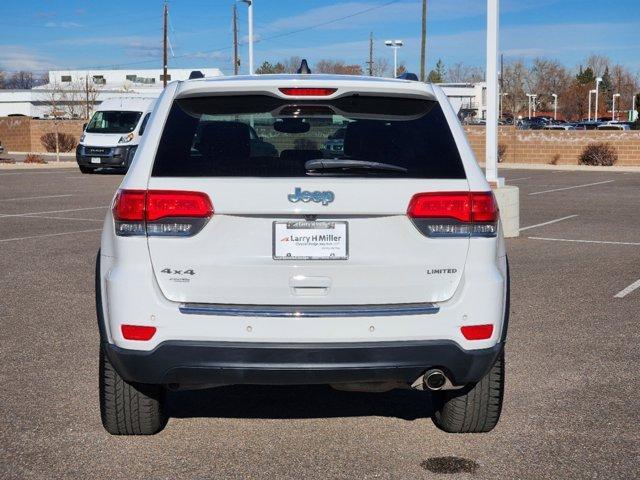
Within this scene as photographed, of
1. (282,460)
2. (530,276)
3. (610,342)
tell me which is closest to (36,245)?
(530,276)

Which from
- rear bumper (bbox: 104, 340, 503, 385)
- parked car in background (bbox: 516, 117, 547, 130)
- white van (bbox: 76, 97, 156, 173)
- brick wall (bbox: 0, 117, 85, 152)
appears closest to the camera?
rear bumper (bbox: 104, 340, 503, 385)

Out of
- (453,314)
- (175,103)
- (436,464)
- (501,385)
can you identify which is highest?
Answer: (175,103)

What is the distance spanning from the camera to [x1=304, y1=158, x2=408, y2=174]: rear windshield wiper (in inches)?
170

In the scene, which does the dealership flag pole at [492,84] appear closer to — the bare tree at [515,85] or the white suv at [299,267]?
the white suv at [299,267]

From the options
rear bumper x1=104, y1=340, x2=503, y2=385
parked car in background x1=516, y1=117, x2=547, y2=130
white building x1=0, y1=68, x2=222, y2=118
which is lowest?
rear bumper x1=104, y1=340, x2=503, y2=385

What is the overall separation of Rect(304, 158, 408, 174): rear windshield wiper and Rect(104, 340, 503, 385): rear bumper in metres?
0.77

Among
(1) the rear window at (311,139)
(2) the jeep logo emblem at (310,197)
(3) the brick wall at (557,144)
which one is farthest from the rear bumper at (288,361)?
(3) the brick wall at (557,144)

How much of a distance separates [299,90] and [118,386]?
1.68 metres

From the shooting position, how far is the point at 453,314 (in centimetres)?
432

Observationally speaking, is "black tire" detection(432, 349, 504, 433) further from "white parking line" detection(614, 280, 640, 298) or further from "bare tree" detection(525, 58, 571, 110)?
"bare tree" detection(525, 58, 571, 110)

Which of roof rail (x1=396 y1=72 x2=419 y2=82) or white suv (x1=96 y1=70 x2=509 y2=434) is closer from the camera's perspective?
white suv (x1=96 y1=70 x2=509 y2=434)

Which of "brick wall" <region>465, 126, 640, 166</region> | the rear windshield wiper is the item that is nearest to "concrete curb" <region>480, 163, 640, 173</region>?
"brick wall" <region>465, 126, 640, 166</region>

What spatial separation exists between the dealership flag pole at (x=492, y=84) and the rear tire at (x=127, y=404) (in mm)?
9831

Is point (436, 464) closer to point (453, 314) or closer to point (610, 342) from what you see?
point (453, 314)
